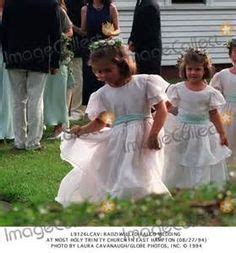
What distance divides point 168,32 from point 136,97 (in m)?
8.92

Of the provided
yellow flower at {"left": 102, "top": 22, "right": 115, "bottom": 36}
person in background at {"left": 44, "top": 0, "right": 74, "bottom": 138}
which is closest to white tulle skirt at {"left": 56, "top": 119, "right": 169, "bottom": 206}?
person in background at {"left": 44, "top": 0, "right": 74, "bottom": 138}

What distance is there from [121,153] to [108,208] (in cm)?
56

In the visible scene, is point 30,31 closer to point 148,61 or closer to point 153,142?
point 148,61

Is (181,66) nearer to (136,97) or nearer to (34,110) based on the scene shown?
(136,97)

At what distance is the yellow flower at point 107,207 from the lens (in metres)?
4.85

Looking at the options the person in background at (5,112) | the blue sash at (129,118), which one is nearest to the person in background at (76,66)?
the person in background at (5,112)

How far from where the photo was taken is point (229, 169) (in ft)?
20.7

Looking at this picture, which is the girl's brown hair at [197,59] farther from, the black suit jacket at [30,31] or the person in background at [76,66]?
the person in background at [76,66]

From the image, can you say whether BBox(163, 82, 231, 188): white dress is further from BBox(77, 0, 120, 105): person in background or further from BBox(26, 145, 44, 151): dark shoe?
BBox(77, 0, 120, 105): person in background

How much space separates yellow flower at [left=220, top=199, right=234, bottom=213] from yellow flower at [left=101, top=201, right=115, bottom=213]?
66cm

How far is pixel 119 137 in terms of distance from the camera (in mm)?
5387

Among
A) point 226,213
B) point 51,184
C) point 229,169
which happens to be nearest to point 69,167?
point 51,184

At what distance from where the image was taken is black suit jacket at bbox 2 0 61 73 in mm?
7230

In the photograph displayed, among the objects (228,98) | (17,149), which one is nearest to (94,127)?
(228,98)
